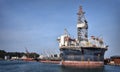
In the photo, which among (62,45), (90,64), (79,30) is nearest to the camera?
(90,64)

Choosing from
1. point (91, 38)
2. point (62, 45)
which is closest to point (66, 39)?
point (62, 45)

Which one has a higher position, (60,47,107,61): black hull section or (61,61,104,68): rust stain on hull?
(60,47,107,61): black hull section

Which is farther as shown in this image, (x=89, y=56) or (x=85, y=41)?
(x=85, y=41)

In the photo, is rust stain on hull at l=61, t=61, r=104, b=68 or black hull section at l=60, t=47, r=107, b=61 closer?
rust stain on hull at l=61, t=61, r=104, b=68

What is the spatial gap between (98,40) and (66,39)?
54.8 feet

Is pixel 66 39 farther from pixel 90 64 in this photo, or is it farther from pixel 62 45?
pixel 90 64

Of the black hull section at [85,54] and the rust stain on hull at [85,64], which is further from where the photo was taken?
the black hull section at [85,54]

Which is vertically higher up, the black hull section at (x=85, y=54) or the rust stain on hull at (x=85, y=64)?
the black hull section at (x=85, y=54)

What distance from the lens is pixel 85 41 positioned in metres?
138

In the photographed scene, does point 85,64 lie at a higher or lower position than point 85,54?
lower

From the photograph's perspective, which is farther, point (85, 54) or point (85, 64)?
point (85, 54)

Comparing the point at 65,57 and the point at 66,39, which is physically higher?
the point at 66,39

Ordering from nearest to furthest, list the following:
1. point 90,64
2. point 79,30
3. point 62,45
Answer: point 90,64 < point 62,45 < point 79,30

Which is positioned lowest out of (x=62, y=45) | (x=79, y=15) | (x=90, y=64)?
(x=90, y=64)
